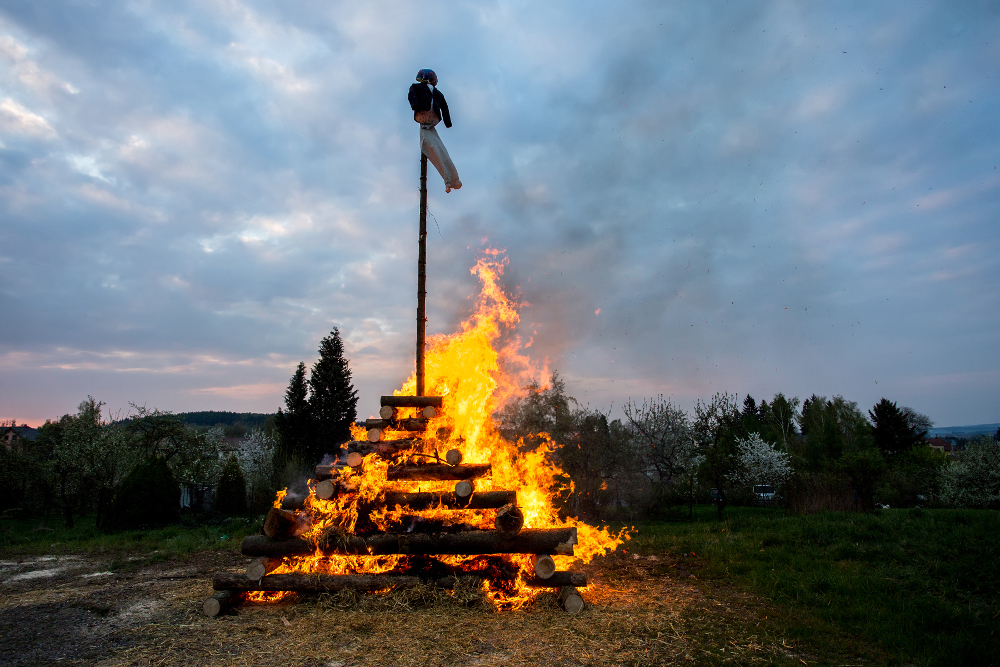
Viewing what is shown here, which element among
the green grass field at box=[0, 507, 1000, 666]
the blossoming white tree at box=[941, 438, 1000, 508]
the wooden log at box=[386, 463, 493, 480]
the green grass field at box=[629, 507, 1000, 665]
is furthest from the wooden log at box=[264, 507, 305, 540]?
the blossoming white tree at box=[941, 438, 1000, 508]

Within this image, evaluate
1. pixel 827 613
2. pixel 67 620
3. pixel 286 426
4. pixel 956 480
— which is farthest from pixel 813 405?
pixel 67 620

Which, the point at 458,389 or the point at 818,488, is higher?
the point at 458,389

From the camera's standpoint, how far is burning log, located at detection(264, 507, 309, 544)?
27.9 ft

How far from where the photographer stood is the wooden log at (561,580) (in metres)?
8.23

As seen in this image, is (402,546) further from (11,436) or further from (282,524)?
(11,436)

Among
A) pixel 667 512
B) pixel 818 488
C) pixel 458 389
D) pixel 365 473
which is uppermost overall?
pixel 458 389

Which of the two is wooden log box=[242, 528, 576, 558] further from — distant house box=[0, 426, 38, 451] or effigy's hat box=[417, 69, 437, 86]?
distant house box=[0, 426, 38, 451]

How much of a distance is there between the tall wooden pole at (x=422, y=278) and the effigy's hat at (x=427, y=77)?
4.53 ft

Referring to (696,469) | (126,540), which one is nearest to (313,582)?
(126,540)

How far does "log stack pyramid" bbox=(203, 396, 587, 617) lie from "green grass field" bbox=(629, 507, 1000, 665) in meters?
3.39

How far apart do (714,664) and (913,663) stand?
7.18 feet

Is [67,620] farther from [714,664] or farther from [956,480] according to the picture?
[956,480]

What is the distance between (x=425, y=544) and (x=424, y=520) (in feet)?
1.32

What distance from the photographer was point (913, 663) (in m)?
5.69
